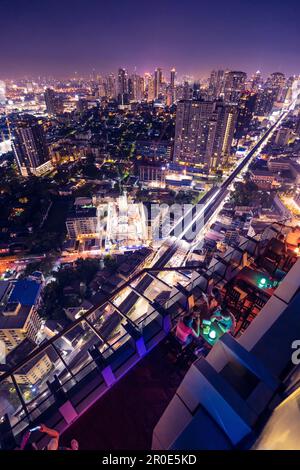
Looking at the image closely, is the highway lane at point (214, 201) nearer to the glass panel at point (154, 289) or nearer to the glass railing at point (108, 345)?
the glass panel at point (154, 289)

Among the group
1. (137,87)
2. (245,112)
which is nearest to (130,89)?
(137,87)

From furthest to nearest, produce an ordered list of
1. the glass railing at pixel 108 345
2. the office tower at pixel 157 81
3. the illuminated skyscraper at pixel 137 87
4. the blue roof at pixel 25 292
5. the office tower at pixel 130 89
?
the office tower at pixel 157 81 → the illuminated skyscraper at pixel 137 87 → the office tower at pixel 130 89 → the blue roof at pixel 25 292 → the glass railing at pixel 108 345

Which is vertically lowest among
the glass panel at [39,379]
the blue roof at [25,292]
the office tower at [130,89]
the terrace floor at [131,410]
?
the blue roof at [25,292]

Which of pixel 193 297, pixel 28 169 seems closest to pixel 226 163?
pixel 28 169

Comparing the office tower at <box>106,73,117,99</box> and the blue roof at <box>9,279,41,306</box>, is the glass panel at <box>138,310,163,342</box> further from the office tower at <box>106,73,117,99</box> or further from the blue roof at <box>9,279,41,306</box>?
the office tower at <box>106,73,117,99</box>

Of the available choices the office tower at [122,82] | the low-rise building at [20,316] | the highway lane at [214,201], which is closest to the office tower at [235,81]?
the office tower at [122,82]
